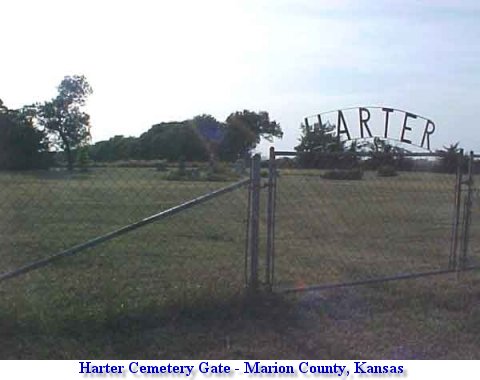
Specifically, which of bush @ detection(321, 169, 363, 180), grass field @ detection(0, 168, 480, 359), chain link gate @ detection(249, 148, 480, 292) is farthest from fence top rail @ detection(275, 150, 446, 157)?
bush @ detection(321, 169, 363, 180)

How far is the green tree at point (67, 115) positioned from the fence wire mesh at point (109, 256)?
197cm

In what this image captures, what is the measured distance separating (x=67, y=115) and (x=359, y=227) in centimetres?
1405

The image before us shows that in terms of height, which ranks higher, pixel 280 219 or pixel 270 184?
pixel 270 184

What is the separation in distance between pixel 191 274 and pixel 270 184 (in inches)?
74.1

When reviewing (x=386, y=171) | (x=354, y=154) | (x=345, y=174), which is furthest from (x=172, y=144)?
(x=354, y=154)

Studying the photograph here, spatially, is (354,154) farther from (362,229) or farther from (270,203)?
(362,229)

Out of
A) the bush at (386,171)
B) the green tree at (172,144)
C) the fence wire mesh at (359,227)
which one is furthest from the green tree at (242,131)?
the bush at (386,171)

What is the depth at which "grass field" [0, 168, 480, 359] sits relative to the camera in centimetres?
552

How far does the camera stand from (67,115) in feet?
80.7

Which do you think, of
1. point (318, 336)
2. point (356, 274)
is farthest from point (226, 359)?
point (356, 274)

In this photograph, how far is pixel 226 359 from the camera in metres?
5.24

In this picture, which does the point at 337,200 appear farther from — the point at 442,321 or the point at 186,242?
the point at 442,321

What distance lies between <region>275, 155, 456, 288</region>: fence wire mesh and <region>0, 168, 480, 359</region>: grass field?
57 millimetres

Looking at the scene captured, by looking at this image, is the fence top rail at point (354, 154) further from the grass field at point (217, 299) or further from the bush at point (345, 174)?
the bush at point (345, 174)
